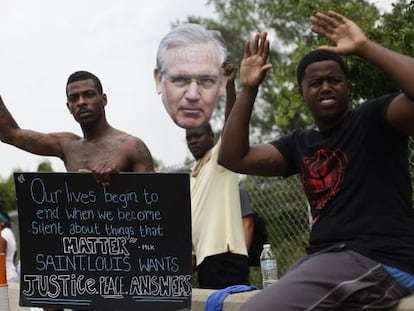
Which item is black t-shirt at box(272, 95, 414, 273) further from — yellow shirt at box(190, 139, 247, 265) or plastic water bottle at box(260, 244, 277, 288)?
plastic water bottle at box(260, 244, 277, 288)

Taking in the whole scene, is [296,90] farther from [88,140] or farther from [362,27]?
[88,140]

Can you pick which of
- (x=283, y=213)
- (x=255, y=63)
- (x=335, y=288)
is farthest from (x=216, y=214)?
(x=283, y=213)

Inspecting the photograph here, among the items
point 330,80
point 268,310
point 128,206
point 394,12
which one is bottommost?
point 268,310

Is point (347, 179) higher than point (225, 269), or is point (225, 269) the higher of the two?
point (347, 179)

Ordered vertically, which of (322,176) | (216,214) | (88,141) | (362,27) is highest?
(362,27)

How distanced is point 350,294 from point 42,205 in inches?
90.1

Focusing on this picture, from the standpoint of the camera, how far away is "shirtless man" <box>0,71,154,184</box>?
525cm

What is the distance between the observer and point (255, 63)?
403 cm

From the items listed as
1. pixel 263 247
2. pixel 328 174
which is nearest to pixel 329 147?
pixel 328 174

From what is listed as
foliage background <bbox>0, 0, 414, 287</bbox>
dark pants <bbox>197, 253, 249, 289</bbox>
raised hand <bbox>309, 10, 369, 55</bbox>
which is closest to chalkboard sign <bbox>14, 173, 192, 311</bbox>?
dark pants <bbox>197, 253, 249, 289</bbox>

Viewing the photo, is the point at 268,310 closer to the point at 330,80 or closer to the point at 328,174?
the point at 328,174

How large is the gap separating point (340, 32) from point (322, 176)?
2.11ft

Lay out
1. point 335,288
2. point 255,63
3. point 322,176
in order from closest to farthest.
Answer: point 335,288 → point 322,176 → point 255,63

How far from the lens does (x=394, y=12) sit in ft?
21.9
